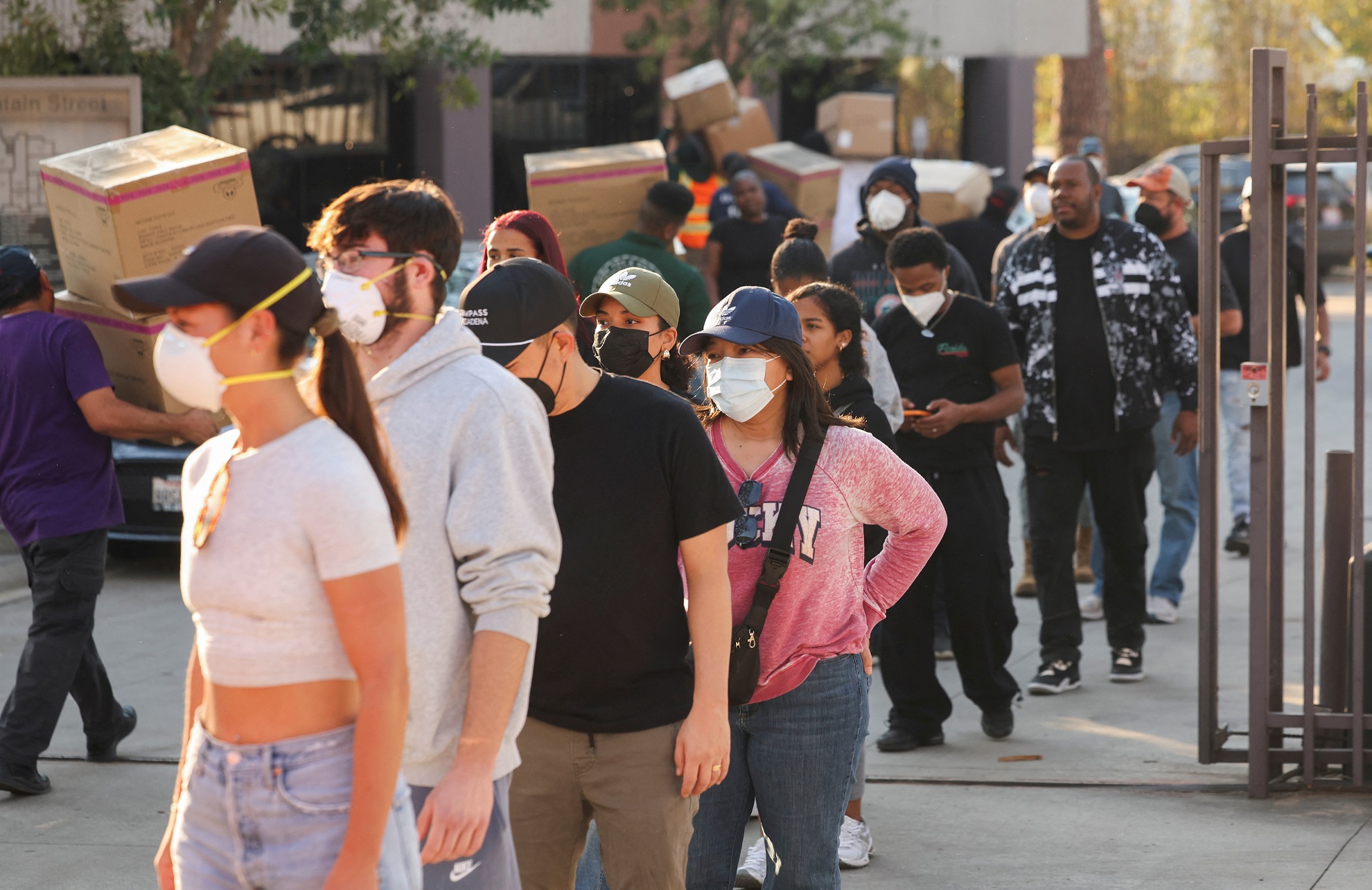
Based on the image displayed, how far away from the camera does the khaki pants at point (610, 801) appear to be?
3.19m

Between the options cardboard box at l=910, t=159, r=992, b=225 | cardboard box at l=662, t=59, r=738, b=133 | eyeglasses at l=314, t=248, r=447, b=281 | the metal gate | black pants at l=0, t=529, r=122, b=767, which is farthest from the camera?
cardboard box at l=662, t=59, r=738, b=133

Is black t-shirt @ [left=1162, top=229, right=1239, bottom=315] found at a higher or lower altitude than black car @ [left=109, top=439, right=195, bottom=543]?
higher

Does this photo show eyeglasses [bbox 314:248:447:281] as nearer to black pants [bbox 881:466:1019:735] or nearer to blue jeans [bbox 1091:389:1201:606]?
black pants [bbox 881:466:1019:735]

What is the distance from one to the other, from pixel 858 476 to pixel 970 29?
22.2 m

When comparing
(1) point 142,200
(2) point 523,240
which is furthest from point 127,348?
(2) point 523,240

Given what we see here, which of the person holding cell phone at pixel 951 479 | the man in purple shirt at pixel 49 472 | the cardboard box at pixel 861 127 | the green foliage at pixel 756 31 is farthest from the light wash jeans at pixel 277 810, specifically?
the green foliage at pixel 756 31

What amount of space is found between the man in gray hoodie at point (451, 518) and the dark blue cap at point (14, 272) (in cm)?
322

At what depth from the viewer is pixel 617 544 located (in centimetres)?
319

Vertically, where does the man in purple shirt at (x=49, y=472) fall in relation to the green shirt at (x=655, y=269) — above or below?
below

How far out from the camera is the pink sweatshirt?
3656mm

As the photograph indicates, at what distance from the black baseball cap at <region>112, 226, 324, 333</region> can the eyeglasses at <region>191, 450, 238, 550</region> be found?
0.24 meters

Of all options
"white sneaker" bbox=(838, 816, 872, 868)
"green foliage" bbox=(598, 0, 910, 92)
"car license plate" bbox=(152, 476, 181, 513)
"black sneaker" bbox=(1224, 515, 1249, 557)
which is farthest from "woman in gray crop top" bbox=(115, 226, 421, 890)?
"green foliage" bbox=(598, 0, 910, 92)

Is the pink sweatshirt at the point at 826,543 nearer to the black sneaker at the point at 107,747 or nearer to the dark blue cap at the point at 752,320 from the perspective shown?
the dark blue cap at the point at 752,320

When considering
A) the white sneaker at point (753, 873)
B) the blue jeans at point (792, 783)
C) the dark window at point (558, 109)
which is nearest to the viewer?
the blue jeans at point (792, 783)
